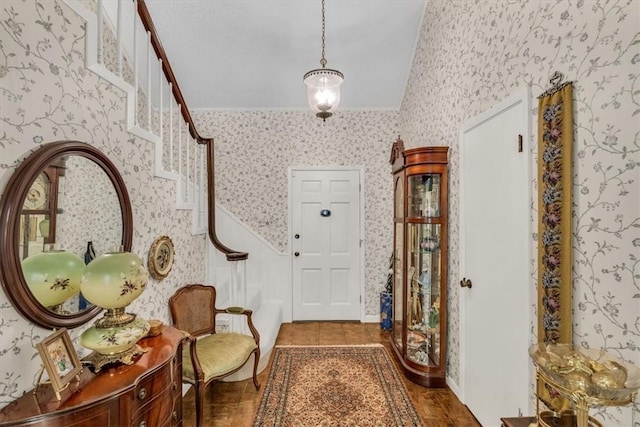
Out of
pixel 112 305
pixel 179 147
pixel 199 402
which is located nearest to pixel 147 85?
pixel 179 147

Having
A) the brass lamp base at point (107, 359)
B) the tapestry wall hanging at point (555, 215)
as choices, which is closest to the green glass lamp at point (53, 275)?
the brass lamp base at point (107, 359)

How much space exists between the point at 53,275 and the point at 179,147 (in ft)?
4.39

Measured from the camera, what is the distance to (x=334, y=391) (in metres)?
2.50

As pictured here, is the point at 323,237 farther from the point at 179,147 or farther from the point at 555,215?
the point at 555,215

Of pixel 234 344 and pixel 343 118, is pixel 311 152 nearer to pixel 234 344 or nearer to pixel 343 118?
pixel 343 118

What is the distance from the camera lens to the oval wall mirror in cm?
115

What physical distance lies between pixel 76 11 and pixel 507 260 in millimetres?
2607

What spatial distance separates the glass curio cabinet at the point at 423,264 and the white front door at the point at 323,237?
1.21 metres

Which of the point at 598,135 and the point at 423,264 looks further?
the point at 423,264

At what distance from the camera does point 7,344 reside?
113cm

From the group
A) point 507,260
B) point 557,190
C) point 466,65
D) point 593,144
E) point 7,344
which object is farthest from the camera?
point 466,65

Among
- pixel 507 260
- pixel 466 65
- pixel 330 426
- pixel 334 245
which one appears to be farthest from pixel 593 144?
pixel 334 245

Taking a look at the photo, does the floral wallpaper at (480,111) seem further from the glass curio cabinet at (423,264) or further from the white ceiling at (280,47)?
the white ceiling at (280,47)

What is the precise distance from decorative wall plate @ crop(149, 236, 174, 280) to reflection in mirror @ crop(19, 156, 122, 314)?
1.23ft
